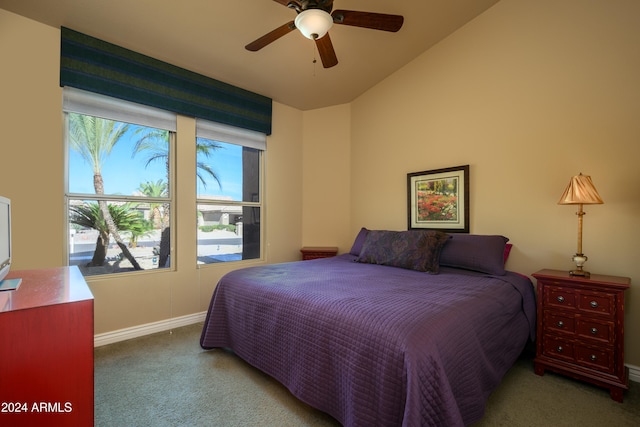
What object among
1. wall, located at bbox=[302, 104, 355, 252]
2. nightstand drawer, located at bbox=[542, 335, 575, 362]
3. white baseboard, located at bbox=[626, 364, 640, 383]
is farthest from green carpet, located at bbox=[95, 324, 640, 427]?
wall, located at bbox=[302, 104, 355, 252]

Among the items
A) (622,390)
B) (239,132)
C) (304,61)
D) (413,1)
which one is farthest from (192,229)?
(622,390)

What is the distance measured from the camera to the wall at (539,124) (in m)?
2.01

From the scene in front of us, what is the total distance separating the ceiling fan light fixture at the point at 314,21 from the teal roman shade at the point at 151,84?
169 centimetres

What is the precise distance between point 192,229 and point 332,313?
2.16m

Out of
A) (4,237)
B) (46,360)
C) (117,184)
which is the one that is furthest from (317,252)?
(46,360)

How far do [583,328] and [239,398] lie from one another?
2.22 metres

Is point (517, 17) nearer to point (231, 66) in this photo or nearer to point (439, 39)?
point (439, 39)

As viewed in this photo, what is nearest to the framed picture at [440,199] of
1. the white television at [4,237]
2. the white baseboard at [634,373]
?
the white baseboard at [634,373]

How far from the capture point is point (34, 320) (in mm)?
898

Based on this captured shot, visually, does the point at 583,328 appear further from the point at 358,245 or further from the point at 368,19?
the point at 368,19

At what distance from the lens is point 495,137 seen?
8.68 ft

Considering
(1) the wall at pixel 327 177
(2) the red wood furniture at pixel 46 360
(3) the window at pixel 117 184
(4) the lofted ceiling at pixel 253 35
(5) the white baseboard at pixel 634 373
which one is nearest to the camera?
(2) the red wood furniture at pixel 46 360

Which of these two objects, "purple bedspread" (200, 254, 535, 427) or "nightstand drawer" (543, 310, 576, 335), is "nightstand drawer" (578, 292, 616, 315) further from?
"purple bedspread" (200, 254, 535, 427)

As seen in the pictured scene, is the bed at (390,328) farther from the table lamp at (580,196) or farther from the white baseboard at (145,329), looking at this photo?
the white baseboard at (145,329)
